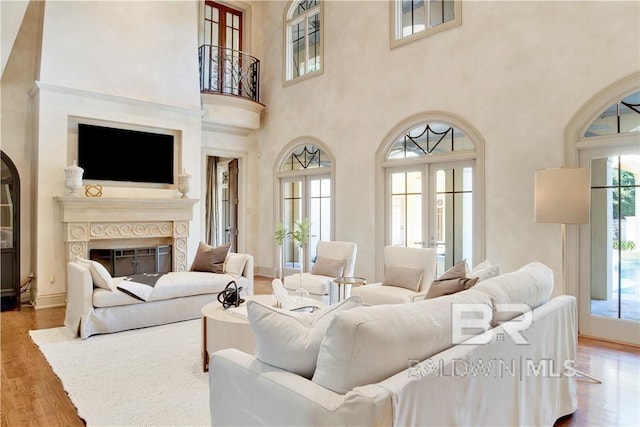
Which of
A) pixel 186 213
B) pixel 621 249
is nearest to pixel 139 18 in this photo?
pixel 186 213

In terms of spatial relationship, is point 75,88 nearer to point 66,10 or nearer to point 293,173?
point 66,10

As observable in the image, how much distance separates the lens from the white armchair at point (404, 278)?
13.5 feet

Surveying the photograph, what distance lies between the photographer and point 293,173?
25.2 feet

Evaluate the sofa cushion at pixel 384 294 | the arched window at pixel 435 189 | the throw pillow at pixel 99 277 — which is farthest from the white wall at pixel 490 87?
the throw pillow at pixel 99 277

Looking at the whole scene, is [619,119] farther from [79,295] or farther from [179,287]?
[79,295]

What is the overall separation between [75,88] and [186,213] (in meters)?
2.39

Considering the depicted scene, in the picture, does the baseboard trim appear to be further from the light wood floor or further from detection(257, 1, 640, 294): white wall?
detection(257, 1, 640, 294): white wall

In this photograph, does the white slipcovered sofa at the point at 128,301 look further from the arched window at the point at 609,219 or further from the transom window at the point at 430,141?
the arched window at the point at 609,219

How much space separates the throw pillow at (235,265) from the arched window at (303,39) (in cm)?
367

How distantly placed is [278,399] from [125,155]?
19.3 feet

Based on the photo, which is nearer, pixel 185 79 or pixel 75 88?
pixel 75 88

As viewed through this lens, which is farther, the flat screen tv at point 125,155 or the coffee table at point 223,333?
the flat screen tv at point 125,155

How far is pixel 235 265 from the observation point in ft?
17.5

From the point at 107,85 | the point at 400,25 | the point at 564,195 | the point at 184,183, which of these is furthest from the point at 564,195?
the point at 107,85
